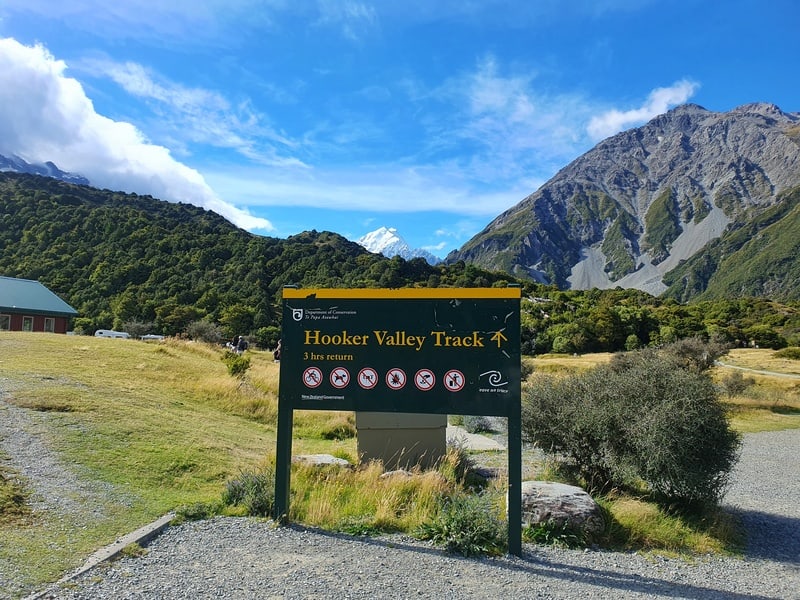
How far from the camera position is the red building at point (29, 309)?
37000mm

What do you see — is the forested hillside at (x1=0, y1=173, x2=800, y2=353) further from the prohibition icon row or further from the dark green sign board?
the prohibition icon row

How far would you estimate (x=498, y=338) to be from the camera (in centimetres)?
595

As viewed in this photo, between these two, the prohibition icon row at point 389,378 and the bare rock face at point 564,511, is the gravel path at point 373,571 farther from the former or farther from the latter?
the prohibition icon row at point 389,378

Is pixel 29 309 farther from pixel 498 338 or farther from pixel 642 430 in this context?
pixel 642 430

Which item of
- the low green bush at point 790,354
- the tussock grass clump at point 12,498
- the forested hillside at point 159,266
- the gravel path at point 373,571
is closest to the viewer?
the gravel path at point 373,571

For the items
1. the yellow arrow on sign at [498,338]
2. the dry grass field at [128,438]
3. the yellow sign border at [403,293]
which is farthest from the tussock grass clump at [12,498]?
the yellow arrow on sign at [498,338]

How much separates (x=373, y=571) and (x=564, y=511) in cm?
240

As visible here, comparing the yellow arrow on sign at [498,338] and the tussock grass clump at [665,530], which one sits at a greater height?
the yellow arrow on sign at [498,338]

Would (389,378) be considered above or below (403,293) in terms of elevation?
below

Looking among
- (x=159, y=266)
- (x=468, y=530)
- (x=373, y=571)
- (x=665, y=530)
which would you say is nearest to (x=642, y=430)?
(x=665, y=530)

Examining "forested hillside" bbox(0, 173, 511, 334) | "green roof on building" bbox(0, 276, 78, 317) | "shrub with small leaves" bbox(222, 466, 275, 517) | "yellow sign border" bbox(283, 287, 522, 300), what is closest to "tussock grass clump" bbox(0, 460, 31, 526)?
"shrub with small leaves" bbox(222, 466, 275, 517)

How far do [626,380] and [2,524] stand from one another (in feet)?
24.3

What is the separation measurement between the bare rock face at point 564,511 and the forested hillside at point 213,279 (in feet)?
165

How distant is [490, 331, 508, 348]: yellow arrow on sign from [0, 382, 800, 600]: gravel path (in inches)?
85.4
